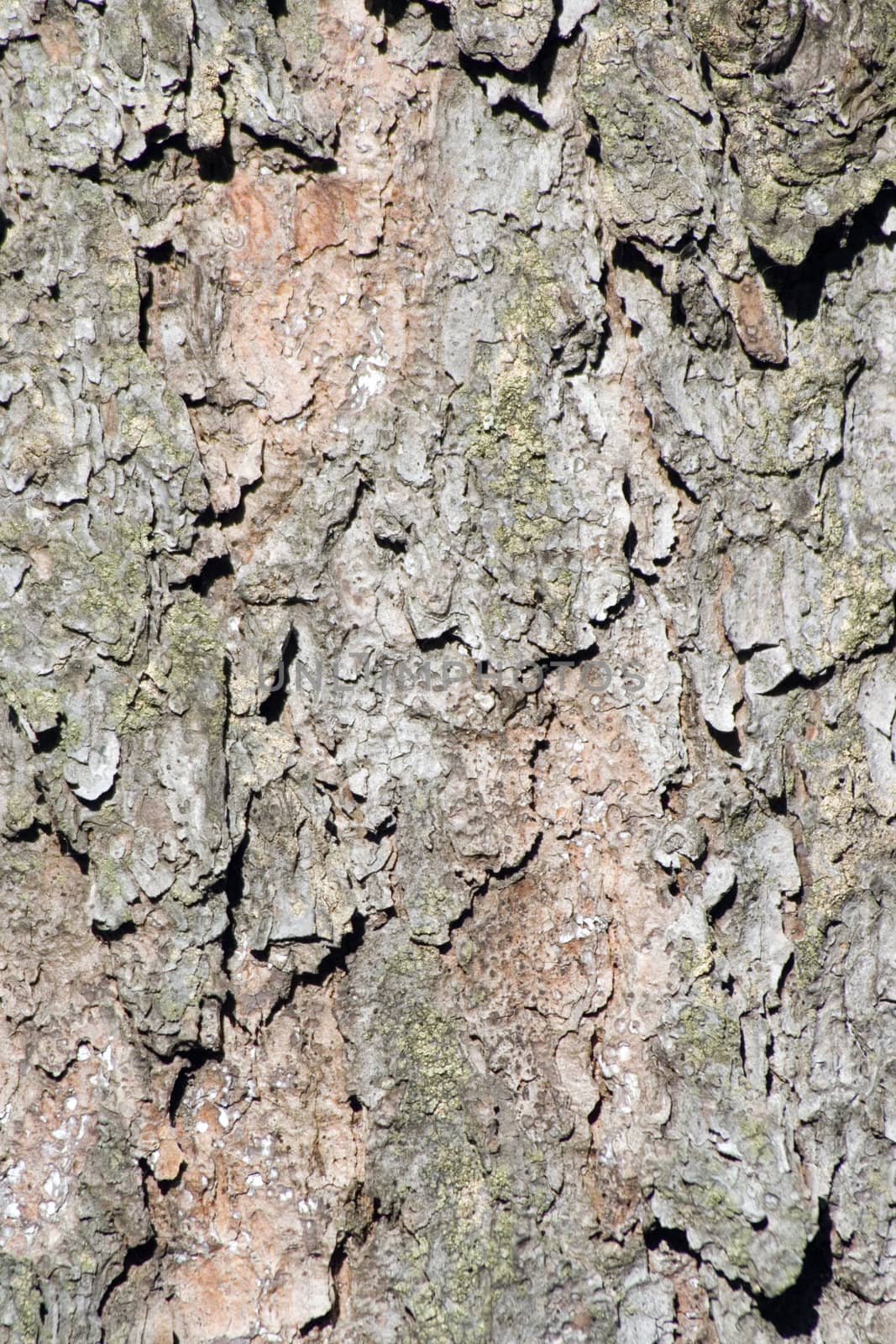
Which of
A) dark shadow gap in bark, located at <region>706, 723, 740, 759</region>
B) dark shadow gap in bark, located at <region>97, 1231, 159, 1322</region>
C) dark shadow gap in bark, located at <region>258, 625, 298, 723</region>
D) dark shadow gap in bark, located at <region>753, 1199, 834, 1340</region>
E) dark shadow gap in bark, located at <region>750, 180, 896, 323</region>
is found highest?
dark shadow gap in bark, located at <region>750, 180, 896, 323</region>

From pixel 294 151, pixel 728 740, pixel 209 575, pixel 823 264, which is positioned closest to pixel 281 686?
pixel 209 575

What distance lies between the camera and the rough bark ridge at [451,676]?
1.90 meters

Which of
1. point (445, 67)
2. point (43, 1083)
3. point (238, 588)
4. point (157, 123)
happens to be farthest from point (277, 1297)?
point (445, 67)

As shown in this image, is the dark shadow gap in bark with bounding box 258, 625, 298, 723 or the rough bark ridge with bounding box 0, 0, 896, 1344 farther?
the dark shadow gap in bark with bounding box 258, 625, 298, 723

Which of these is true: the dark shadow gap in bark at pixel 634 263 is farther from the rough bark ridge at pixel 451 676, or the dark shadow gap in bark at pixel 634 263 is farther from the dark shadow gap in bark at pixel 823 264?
the dark shadow gap in bark at pixel 823 264

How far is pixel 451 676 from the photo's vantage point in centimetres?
203

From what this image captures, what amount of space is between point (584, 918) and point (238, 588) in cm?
93

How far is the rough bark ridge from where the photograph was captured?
1902 millimetres

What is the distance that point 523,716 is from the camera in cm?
205

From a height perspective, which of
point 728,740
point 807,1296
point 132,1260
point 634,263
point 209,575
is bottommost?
point 132,1260

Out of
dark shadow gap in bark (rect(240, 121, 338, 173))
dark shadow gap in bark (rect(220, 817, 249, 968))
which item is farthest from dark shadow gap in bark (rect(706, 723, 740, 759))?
dark shadow gap in bark (rect(240, 121, 338, 173))

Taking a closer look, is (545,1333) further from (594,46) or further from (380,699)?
(594,46)

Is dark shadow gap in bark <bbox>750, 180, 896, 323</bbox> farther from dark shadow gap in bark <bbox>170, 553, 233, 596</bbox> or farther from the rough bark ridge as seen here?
dark shadow gap in bark <bbox>170, 553, 233, 596</bbox>

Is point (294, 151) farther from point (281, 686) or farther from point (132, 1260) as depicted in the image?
point (132, 1260)
